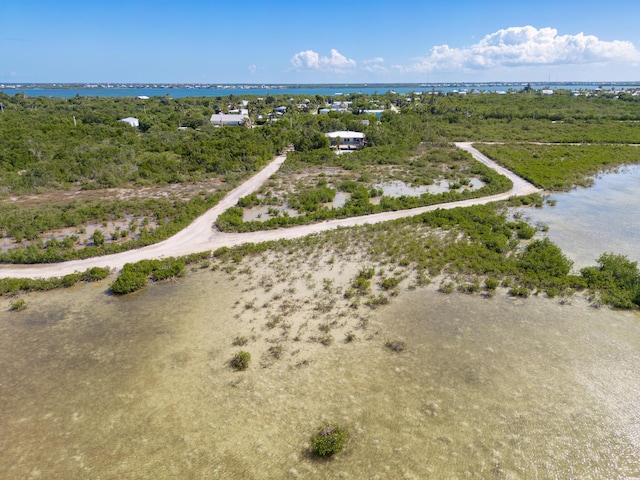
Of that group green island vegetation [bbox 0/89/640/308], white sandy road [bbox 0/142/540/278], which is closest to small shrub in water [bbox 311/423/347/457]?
green island vegetation [bbox 0/89/640/308]

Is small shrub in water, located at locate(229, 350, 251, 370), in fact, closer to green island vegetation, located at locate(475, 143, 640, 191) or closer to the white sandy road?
the white sandy road

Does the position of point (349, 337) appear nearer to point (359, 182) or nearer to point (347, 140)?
point (359, 182)

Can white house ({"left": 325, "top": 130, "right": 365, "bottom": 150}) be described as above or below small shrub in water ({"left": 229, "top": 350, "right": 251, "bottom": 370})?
above

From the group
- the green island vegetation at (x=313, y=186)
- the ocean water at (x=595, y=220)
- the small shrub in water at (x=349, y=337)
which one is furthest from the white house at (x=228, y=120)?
the small shrub in water at (x=349, y=337)

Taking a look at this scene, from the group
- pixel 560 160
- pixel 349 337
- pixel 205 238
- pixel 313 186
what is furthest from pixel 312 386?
pixel 560 160

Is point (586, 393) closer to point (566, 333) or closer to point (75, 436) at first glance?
point (566, 333)

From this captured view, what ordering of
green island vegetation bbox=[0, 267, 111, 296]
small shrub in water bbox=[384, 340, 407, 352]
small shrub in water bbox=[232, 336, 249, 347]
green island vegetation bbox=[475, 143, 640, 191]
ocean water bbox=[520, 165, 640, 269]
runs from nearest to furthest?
small shrub in water bbox=[384, 340, 407, 352]
small shrub in water bbox=[232, 336, 249, 347]
green island vegetation bbox=[0, 267, 111, 296]
ocean water bbox=[520, 165, 640, 269]
green island vegetation bbox=[475, 143, 640, 191]

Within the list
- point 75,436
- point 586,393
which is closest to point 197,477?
point 75,436
